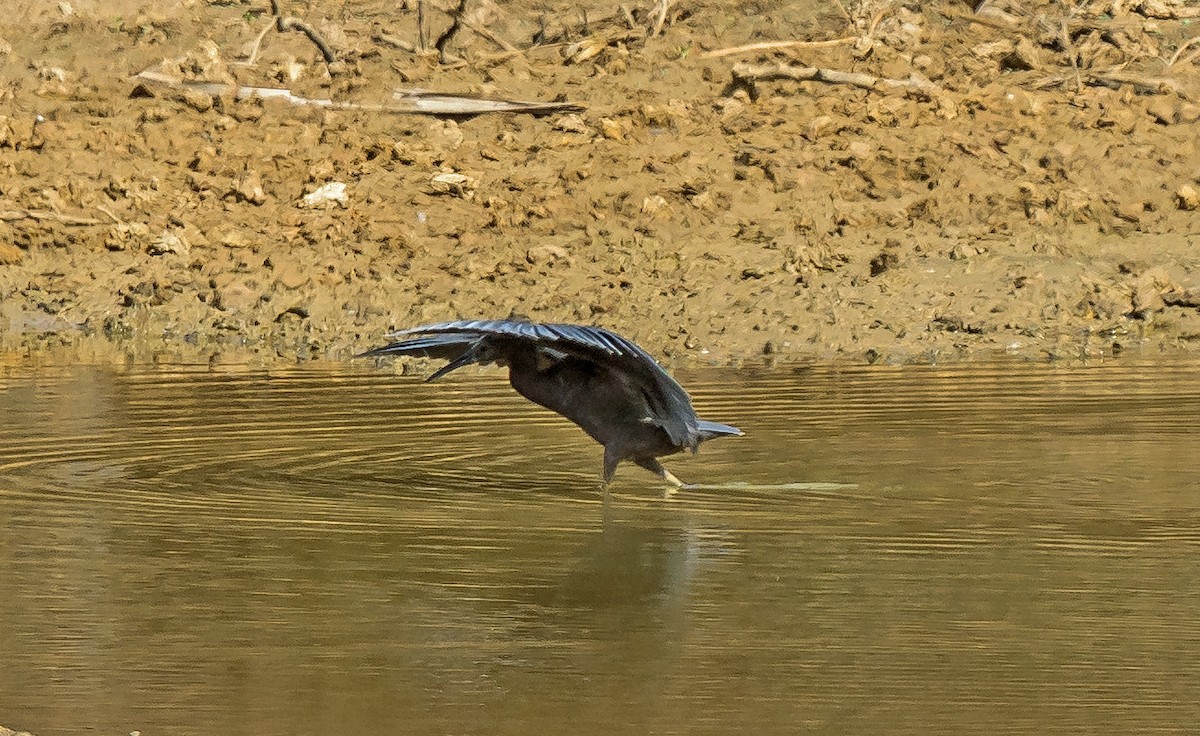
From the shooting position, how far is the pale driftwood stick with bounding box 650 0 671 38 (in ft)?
48.3

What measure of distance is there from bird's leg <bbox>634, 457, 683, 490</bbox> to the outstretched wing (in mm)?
238

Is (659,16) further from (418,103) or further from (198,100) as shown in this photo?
(198,100)

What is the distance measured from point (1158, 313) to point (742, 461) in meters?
4.41

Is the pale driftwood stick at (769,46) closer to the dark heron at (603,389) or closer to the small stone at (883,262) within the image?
the small stone at (883,262)

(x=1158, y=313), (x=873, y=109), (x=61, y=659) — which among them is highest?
(x=873, y=109)

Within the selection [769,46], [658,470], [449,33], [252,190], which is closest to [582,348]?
[658,470]

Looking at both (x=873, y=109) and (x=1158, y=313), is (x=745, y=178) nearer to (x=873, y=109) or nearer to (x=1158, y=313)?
(x=873, y=109)

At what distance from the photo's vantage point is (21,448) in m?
8.16

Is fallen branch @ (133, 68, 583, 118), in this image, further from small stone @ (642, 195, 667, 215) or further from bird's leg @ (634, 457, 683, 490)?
bird's leg @ (634, 457, 683, 490)

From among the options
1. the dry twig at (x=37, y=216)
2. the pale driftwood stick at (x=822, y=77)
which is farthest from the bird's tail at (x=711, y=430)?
the dry twig at (x=37, y=216)

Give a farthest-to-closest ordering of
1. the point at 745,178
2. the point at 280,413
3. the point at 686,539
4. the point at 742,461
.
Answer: the point at 745,178, the point at 280,413, the point at 742,461, the point at 686,539

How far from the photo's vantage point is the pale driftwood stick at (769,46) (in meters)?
14.0

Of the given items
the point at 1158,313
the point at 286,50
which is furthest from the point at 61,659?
the point at 286,50

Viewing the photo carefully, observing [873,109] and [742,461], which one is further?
[873,109]
